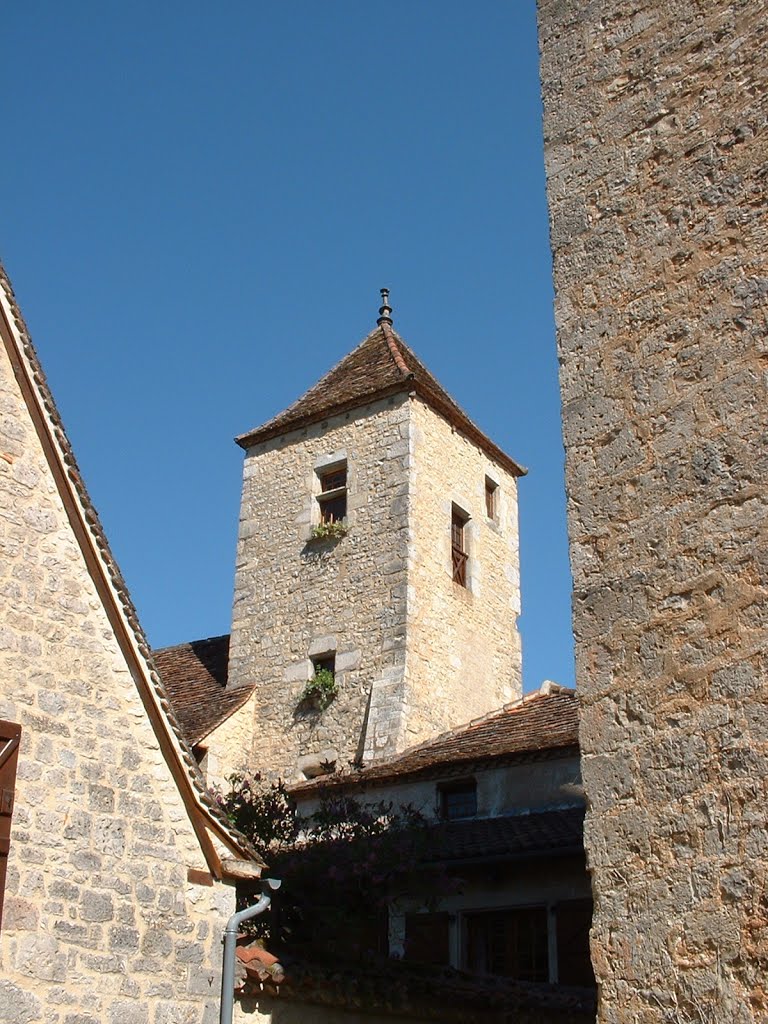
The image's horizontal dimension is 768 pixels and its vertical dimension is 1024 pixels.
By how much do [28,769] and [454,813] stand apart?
7249 millimetres

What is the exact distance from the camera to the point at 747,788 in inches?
157

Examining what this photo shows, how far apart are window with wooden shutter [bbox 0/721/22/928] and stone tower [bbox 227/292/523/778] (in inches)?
356

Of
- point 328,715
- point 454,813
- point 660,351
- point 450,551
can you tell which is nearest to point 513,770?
point 454,813

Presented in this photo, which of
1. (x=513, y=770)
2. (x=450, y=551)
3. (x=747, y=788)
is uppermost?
(x=450, y=551)

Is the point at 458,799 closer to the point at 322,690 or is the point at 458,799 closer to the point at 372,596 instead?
the point at 322,690

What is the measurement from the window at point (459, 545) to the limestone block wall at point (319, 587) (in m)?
1.41

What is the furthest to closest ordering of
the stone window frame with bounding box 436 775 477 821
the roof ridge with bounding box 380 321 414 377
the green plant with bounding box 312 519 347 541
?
the roof ridge with bounding box 380 321 414 377, the green plant with bounding box 312 519 347 541, the stone window frame with bounding box 436 775 477 821

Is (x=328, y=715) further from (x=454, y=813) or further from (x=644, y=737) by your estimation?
(x=644, y=737)

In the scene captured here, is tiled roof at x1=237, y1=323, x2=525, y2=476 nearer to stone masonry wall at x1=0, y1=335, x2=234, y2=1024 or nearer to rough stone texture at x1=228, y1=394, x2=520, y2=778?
rough stone texture at x1=228, y1=394, x2=520, y2=778

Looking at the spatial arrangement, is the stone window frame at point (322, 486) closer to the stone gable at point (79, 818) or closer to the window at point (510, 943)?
the window at point (510, 943)

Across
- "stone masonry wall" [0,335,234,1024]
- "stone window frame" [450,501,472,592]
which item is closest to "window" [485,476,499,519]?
"stone window frame" [450,501,472,592]

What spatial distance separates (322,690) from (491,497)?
4.76 metres

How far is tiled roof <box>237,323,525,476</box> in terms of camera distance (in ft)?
59.0

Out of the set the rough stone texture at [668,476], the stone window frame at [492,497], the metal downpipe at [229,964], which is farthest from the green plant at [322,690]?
the rough stone texture at [668,476]
